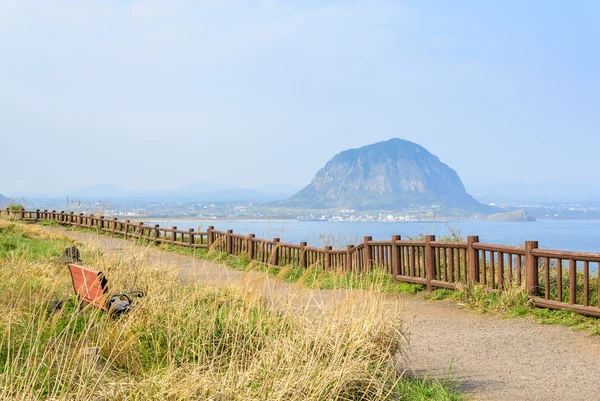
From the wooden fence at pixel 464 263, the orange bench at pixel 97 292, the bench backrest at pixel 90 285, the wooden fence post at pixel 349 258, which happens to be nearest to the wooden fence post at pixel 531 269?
the wooden fence at pixel 464 263

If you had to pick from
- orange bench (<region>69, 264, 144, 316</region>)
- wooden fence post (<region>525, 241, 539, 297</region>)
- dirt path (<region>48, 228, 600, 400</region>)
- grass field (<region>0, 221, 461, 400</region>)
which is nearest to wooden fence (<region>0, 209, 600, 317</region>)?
wooden fence post (<region>525, 241, 539, 297</region>)

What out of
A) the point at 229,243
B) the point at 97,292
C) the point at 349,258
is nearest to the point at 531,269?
the point at 349,258

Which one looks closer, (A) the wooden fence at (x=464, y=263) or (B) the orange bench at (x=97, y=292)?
(B) the orange bench at (x=97, y=292)

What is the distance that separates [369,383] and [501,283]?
6101 mm

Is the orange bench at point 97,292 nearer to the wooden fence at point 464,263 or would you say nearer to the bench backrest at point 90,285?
the bench backrest at point 90,285

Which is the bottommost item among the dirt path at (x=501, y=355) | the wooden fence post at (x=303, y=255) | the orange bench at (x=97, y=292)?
the dirt path at (x=501, y=355)

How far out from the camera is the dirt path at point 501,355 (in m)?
6.50

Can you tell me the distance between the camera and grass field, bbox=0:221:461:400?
4973 mm

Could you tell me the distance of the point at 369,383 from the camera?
527 cm

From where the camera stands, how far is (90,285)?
24.5ft

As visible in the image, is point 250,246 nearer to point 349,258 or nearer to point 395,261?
point 349,258

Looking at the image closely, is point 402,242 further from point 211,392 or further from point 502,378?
point 211,392

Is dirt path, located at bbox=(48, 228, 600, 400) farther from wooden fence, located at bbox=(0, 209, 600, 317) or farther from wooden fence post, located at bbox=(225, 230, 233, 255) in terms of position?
wooden fence post, located at bbox=(225, 230, 233, 255)

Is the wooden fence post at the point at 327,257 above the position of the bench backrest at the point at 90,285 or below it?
below
